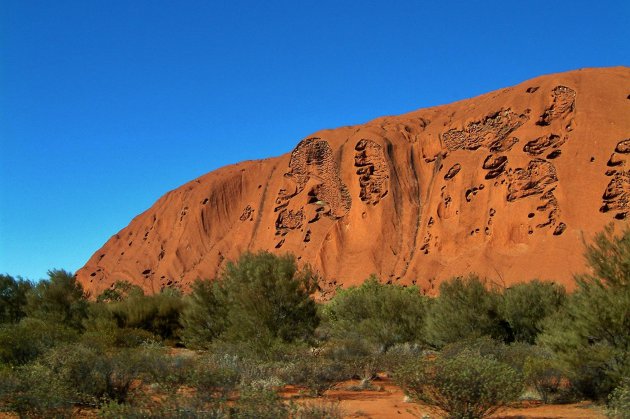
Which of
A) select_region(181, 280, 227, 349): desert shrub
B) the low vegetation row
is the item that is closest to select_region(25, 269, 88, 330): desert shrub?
the low vegetation row

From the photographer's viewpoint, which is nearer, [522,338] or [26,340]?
[26,340]

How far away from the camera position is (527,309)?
843 inches

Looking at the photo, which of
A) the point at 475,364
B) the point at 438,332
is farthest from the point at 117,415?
the point at 438,332

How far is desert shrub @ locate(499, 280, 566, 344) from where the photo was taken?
21.3 m

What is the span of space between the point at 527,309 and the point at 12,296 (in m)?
29.6

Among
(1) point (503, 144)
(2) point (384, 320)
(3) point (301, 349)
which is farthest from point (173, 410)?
(1) point (503, 144)

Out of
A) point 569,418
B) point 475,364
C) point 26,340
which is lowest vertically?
point 569,418

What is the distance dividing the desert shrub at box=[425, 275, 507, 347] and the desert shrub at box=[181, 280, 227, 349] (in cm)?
877

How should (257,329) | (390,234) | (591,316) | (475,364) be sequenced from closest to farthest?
(475,364) → (591,316) → (257,329) → (390,234)

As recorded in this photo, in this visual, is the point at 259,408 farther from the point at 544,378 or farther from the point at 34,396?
the point at 544,378

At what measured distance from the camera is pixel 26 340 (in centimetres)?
1495

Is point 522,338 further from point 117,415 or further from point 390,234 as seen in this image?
point 390,234

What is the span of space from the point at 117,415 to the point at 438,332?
17.0 metres

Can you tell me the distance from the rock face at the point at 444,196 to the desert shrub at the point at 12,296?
3620 cm
